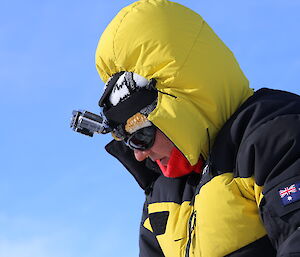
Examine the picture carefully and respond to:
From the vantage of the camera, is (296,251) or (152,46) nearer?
(296,251)

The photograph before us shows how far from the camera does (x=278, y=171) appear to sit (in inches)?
124

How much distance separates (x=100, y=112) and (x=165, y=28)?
82 centimetres

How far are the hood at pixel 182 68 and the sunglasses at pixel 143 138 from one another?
31 cm

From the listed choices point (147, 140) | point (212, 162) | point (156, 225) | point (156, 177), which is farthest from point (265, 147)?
point (156, 177)

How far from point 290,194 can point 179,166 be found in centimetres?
113

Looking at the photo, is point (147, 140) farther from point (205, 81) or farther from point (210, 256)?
point (210, 256)

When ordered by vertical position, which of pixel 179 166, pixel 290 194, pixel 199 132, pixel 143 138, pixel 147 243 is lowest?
pixel 147 243

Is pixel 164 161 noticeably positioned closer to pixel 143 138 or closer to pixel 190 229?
pixel 143 138

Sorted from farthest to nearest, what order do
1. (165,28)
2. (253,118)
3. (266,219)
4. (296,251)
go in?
1. (165,28)
2. (253,118)
3. (266,219)
4. (296,251)

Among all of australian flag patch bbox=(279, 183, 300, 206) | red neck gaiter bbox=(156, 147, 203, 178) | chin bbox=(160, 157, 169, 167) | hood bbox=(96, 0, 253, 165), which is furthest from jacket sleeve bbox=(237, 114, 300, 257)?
chin bbox=(160, 157, 169, 167)

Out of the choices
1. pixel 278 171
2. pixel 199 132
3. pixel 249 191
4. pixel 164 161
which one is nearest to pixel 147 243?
pixel 164 161

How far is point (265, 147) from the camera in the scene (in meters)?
3.21

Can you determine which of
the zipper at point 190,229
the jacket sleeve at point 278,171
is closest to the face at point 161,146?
the zipper at point 190,229

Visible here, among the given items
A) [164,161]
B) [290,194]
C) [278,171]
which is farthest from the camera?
[164,161]
